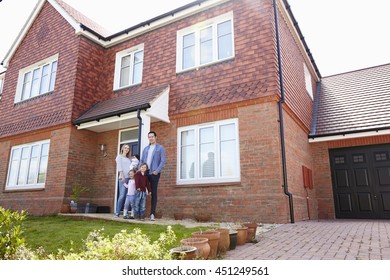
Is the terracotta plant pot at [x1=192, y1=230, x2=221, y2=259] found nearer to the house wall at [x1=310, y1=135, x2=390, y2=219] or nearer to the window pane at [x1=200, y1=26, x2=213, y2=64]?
the window pane at [x1=200, y1=26, x2=213, y2=64]

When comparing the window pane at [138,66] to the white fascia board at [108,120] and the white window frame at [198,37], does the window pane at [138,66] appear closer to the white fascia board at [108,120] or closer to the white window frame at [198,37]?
the white window frame at [198,37]

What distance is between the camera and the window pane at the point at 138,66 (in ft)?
35.7

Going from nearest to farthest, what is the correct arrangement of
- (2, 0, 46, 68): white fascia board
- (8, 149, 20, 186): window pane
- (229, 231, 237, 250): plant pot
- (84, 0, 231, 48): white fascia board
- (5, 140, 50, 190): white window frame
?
(229, 231, 237, 250): plant pot
(84, 0, 231, 48): white fascia board
(5, 140, 50, 190): white window frame
(8, 149, 20, 186): window pane
(2, 0, 46, 68): white fascia board

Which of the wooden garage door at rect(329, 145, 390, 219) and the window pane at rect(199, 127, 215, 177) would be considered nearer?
the window pane at rect(199, 127, 215, 177)

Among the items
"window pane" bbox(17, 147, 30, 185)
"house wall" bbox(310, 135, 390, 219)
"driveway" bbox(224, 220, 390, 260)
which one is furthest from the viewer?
"window pane" bbox(17, 147, 30, 185)

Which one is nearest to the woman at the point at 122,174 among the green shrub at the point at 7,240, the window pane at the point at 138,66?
the window pane at the point at 138,66

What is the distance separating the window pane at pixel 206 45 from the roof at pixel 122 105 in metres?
1.56

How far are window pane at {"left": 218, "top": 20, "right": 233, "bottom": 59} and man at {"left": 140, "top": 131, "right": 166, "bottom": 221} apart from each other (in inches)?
142

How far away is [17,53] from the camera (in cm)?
1391

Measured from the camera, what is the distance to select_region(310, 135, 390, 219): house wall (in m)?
10.2

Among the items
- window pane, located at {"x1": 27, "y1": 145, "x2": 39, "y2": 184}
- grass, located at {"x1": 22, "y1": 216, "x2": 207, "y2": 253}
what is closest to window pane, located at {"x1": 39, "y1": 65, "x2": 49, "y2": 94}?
window pane, located at {"x1": 27, "y1": 145, "x2": 39, "y2": 184}

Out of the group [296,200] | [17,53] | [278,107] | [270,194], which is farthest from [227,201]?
[17,53]
